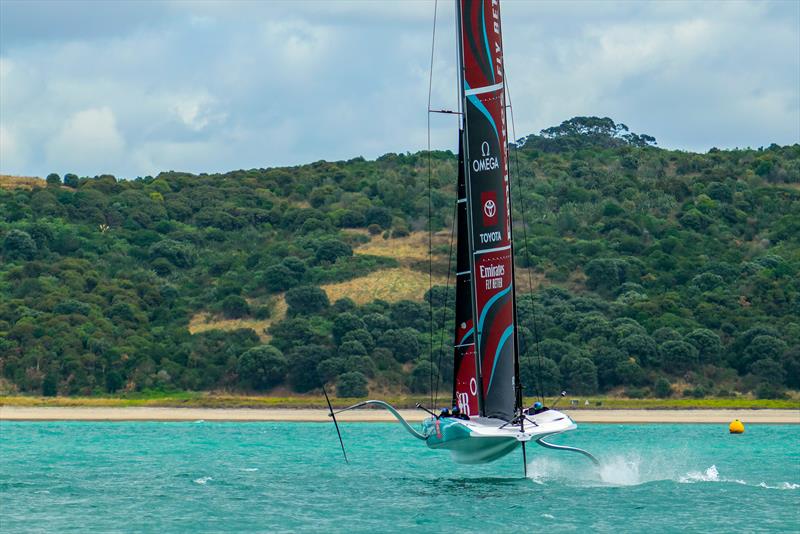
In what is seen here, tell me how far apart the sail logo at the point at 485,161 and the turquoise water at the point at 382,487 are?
9090 millimetres

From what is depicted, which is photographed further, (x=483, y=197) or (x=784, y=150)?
(x=784, y=150)

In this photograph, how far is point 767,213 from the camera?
120 m

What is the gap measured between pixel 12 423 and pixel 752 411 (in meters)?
43.5

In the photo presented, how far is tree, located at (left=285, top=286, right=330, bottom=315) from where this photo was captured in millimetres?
100250

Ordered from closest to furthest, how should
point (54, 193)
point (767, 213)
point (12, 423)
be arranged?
point (12, 423) → point (767, 213) → point (54, 193)

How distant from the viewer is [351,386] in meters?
85.5

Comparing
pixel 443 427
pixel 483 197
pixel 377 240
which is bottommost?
pixel 443 427

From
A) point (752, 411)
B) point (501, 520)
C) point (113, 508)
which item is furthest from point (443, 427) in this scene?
point (752, 411)

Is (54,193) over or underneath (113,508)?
over

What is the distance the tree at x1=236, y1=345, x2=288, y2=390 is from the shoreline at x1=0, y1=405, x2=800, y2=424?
17.3 feet

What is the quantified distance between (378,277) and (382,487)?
67.2 metres

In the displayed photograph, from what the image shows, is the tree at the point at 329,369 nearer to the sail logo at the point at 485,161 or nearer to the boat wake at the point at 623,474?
the boat wake at the point at 623,474

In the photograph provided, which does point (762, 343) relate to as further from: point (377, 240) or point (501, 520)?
point (501, 520)

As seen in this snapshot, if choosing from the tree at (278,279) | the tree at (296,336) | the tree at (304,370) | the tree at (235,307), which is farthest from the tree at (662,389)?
the tree at (278,279)
